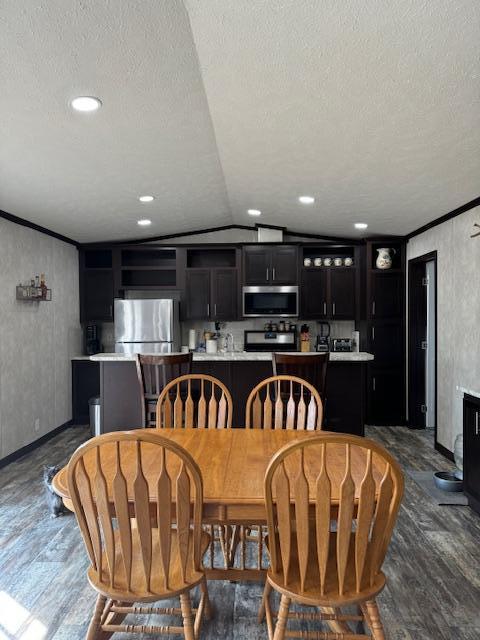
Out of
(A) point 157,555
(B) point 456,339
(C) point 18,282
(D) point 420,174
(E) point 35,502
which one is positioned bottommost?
(E) point 35,502

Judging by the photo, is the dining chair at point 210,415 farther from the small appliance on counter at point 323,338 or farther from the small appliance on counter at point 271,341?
the small appliance on counter at point 323,338

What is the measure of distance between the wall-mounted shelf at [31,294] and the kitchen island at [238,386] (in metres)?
1.08

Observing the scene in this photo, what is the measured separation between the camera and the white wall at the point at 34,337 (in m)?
4.53

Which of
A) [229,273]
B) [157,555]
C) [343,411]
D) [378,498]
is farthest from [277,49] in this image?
[229,273]

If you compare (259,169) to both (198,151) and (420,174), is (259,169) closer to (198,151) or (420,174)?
(198,151)

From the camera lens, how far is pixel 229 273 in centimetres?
636

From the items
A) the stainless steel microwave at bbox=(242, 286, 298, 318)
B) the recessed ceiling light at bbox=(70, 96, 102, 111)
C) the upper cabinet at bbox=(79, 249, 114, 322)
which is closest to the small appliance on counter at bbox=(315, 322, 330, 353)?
the stainless steel microwave at bbox=(242, 286, 298, 318)

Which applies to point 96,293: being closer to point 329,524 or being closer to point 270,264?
point 270,264

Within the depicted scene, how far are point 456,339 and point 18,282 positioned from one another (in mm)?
4262

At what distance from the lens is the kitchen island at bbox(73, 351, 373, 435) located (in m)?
4.43

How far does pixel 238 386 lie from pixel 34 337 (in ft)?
7.48

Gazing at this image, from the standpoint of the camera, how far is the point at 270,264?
20.8 feet

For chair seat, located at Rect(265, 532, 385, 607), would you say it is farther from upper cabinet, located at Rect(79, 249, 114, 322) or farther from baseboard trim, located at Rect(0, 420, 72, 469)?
upper cabinet, located at Rect(79, 249, 114, 322)

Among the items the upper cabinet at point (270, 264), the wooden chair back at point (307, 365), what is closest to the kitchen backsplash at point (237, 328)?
the upper cabinet at point (270, 264)
